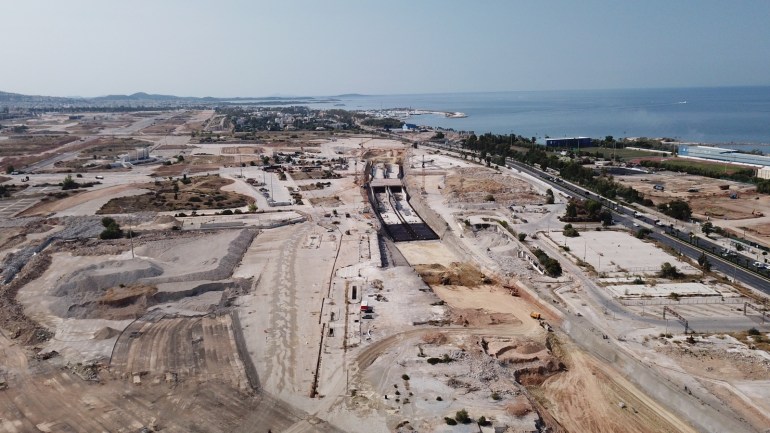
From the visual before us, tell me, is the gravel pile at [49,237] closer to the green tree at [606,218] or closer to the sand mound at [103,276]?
the sand mound at [103,276]

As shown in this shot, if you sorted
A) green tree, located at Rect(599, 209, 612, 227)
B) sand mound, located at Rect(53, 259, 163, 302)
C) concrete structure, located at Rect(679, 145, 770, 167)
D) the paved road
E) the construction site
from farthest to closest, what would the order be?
concrete structure, located at Rect(679, 145, 770, 167)
green tree, located at Rect(599, 209, 612, 227)
the paved road
sand mound, located at Rect(53, 259, 163, 302)
the construction site

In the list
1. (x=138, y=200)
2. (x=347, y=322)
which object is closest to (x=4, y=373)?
(x=347, y=322)

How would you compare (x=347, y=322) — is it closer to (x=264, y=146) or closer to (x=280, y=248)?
(x=280, y=248)

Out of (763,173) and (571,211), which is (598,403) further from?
(763,173)

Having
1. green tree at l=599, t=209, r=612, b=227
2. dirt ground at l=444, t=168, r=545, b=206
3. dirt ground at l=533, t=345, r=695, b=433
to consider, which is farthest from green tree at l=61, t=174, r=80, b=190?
dirt ground at l=533, t=345, r=695, b=433

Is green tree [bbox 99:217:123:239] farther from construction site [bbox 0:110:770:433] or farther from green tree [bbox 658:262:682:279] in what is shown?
green tree [bbox 658:262:682:279]

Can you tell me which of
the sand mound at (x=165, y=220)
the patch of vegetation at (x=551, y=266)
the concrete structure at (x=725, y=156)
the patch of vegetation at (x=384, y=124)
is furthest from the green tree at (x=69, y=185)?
the patch of vegetation at (x=384, y=124)
